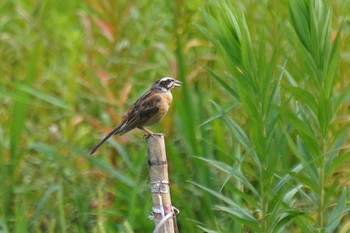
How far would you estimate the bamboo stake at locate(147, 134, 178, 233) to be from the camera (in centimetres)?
447

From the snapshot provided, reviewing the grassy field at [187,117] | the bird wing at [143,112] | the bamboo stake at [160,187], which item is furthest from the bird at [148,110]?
the bamboo stake at [160,187]

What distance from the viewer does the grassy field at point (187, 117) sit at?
452 centimetres

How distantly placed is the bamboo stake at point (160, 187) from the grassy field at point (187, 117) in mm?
139

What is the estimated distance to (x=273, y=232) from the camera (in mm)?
4602

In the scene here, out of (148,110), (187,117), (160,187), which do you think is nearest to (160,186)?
(160,187)

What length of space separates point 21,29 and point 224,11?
3.17 meters

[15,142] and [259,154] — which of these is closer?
[259,154]

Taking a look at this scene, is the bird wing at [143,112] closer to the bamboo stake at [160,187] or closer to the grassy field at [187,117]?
the grassy field at [187,117]

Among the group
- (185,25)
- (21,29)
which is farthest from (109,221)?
(21,29)

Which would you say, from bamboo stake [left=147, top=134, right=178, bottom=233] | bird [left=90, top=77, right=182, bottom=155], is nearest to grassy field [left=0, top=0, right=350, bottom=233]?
bamboo stake [left=147, top=134, right=178, bottom=233]

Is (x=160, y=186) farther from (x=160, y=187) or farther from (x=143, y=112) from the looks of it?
(x=143, y=112)

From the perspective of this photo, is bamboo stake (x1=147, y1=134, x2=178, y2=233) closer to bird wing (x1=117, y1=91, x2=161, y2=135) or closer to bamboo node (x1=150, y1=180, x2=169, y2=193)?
bamboo node (x1=150, y1=180, x2=169, y2=193)

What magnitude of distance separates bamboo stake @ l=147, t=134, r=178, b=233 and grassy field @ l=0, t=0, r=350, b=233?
14 centimetres

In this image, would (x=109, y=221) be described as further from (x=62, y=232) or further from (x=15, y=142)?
(x=15, y=142)
